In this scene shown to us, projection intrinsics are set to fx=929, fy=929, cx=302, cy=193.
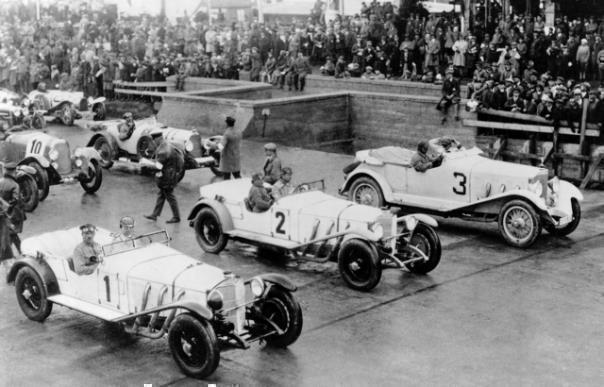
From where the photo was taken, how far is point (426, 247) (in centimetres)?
1244

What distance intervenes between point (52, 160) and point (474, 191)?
25.7ft

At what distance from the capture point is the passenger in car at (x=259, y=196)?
42.3 ft

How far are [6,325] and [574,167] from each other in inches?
517

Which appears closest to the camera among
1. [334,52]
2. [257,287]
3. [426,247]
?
[257,287]

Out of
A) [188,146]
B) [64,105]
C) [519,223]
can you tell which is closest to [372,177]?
[519,223]

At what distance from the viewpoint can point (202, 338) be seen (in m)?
8.76

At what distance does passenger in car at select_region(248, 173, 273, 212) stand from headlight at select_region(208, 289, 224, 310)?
12.6 ft

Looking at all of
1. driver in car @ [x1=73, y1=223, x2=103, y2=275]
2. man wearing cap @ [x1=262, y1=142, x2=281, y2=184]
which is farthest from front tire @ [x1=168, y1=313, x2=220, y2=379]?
man wearing cap @ [x1=262, y1=142, x2=281, y2=184]

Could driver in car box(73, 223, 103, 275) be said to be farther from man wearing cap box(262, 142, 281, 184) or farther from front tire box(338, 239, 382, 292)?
man wearing cap box(262, 142, 281, 184)

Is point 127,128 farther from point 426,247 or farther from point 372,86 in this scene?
point 372,86

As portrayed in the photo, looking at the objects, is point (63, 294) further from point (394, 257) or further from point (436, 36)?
point (436, 36)

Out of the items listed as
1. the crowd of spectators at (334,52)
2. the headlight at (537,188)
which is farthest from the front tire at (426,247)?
the crowd of spectators at (334,52)

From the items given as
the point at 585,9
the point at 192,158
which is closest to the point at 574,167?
the point at 192,158

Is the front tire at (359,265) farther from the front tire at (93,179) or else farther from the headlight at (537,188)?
the front tire at (93,179)
